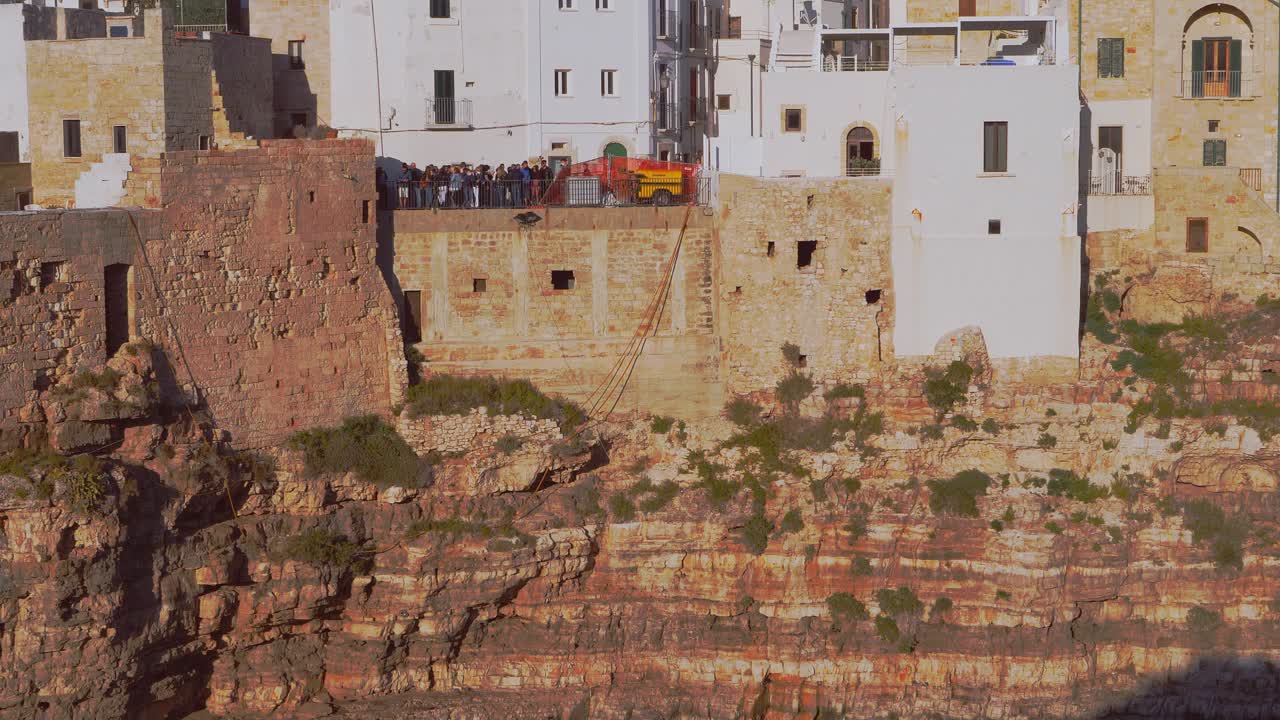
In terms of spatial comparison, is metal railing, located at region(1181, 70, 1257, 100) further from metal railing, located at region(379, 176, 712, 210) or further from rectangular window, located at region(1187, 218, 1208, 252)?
metal railing, located at region(379, 176, 712, 210)

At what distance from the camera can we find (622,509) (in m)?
42.5

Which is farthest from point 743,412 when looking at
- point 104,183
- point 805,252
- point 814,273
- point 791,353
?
point 104,183

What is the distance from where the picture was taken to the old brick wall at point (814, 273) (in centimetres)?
4291

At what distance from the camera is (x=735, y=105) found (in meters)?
53.7

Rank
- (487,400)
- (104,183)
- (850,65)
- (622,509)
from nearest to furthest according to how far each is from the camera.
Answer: (104,183) → (622,509) → (487,400) → (850,65)

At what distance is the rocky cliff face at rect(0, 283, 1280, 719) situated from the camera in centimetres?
4081

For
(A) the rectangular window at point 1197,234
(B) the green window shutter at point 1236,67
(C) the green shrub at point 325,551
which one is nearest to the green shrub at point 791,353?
(A) the rectangular window at point 1197,234

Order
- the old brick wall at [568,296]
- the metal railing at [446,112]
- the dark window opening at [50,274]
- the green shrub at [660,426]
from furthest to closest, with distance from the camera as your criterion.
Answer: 1. the metal railing at [446,112]
2. the green shrub at [660,426]
3. the old brick wall at [568,296]
4. the dark window opening at [50,274]

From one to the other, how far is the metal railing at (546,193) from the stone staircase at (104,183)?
4875mm

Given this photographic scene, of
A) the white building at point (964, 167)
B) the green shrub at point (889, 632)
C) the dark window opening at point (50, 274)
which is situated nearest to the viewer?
the dark window opening at point (50, 274)

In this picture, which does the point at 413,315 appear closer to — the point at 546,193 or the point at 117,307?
the point at 546,193

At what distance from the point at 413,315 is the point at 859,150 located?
8724mm

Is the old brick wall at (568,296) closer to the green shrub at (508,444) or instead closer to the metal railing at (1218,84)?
the green shrub at (508,444)

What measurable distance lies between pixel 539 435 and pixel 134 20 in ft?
42.8
